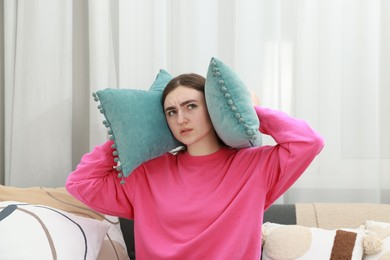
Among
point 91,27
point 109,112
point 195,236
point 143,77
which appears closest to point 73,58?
point 91,27

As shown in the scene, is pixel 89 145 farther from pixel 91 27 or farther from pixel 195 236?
pixel 195 236

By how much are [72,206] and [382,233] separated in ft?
3.25

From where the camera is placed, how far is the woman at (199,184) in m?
1.31

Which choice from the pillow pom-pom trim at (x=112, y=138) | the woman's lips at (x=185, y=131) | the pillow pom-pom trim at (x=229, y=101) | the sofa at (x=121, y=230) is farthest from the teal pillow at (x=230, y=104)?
the sofa at (x=121, y=230)

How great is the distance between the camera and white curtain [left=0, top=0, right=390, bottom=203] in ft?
5.83

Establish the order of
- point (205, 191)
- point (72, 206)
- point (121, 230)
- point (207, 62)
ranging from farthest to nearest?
1. point (207, 62)
2. point (121, 230)
3. point (72, 206)
4. point (205, 191)

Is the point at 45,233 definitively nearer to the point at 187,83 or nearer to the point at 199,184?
the point at 199,184

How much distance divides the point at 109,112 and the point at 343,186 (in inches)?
38.9

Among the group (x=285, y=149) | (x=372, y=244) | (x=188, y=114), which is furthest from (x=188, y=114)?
(x=372, y=244)

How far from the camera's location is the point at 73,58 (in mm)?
1971

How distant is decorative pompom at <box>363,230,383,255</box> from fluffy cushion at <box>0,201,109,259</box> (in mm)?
806

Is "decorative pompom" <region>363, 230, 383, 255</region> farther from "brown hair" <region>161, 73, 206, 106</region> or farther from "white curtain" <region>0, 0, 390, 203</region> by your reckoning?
"brown hair" <region>161, 73, 206, 106</region>

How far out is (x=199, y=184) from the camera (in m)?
1.38

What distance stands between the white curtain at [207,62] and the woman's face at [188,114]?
513 millimetres
